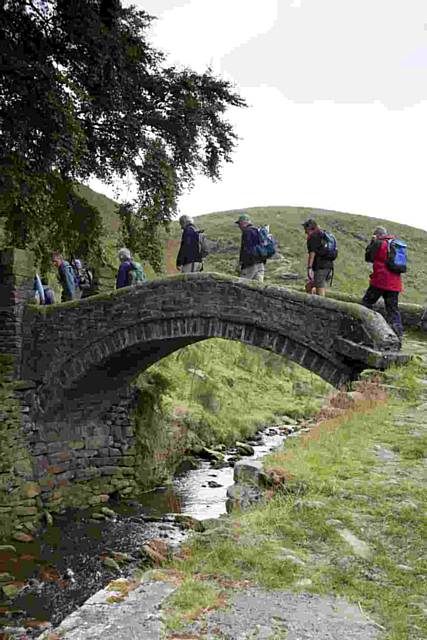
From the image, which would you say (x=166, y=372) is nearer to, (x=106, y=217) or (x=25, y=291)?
(x=25, y=291)

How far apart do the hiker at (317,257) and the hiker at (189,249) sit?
2.38 meters

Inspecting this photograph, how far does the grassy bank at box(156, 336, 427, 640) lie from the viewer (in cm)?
379

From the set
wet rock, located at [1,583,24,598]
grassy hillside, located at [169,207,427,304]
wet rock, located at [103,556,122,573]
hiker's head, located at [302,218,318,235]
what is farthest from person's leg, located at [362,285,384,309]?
grassy hillside, located at [169,207,427,304]

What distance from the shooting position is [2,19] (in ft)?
51.4

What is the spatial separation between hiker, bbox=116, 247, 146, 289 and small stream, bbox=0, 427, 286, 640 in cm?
530

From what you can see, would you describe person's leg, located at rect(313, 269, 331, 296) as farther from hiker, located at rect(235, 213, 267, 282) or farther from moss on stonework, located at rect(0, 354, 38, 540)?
moss on stonework, located at rect(0, 354, 38, 540)

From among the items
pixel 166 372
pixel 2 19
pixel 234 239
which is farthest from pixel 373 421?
pixel 234 239

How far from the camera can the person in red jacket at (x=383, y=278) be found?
10.7 m

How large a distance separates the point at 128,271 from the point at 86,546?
5827 millimetres

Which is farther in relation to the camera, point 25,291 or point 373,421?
point 25,291

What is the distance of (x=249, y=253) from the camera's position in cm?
1295

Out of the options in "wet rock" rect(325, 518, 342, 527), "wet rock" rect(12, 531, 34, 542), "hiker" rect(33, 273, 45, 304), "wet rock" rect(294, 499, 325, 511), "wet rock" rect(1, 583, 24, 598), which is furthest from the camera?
"hiker" rect(33, 273, 45, 304)

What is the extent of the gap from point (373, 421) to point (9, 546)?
29.4 feet

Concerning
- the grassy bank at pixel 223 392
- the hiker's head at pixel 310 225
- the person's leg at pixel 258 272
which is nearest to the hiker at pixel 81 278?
the grassy bank at pixel 223 392
